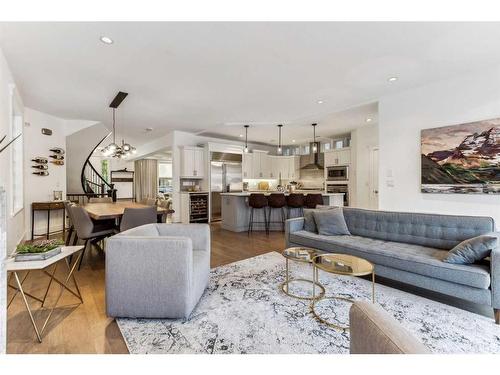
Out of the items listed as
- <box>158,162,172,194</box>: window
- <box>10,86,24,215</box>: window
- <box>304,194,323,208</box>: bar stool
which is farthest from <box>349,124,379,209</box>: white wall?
<box>158,162,172,194</box>: window

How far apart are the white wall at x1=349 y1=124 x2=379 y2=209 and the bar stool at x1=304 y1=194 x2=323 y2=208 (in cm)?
186

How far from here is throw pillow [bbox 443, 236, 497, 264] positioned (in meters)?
2.09

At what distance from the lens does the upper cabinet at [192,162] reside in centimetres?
688

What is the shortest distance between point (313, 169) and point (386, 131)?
4105 millimetres

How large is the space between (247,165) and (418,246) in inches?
235

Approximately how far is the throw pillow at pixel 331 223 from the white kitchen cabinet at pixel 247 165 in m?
4.75

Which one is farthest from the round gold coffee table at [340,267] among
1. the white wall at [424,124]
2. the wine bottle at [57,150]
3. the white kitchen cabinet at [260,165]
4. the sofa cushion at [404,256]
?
the wine bottle at [57,150]

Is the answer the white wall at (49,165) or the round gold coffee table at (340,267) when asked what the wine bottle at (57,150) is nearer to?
the white wall at (49,165)

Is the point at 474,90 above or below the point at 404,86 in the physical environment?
below

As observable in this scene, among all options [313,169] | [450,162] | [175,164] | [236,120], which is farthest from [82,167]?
[450,162]

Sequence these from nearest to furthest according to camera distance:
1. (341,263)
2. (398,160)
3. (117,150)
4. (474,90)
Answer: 1. (341,263)
2. (474,90)
3. (398,160)
4. (117,150)

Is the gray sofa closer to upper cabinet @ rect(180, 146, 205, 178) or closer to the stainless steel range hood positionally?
upper cabinet @ rect(180, 146, 205, 178)
